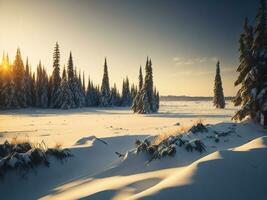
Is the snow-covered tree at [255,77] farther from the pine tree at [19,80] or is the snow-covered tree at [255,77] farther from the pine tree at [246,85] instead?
the pine tree at [19,80]

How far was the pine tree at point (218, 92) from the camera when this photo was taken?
5753 centimetres

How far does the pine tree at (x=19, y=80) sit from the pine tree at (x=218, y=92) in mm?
48568

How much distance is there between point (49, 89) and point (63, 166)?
184 feet

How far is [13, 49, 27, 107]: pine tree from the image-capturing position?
53844 mm

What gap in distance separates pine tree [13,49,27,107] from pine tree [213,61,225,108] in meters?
48.6

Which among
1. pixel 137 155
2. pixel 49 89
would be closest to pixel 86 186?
pixel 137 155

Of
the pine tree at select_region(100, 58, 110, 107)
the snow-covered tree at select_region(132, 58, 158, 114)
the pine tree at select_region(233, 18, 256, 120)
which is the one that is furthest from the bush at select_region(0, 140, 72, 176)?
the pine tree at select_region(100, 58, 110, 107)

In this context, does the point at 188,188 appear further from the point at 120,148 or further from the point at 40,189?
the point at 120,148

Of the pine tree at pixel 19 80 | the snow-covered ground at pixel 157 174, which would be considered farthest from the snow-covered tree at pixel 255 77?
the pine tree at pixel 19 80

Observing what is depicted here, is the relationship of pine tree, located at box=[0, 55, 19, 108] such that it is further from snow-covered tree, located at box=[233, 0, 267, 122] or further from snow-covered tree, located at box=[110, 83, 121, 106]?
snow-covered tree, located at box=[233, 0, 267, 122]

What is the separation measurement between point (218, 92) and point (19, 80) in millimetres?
51681

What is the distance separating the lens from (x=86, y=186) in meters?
6.36

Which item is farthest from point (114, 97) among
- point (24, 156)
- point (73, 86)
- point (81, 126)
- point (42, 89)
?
point (24, 156)

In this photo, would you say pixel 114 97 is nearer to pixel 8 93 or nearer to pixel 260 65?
pixel 8 93
